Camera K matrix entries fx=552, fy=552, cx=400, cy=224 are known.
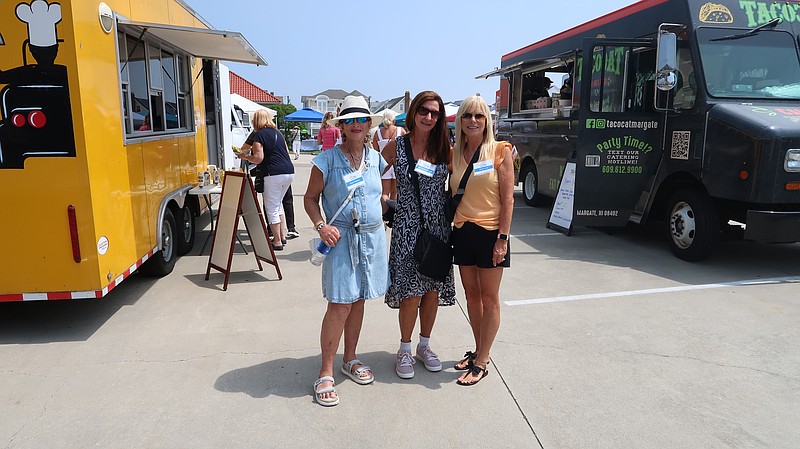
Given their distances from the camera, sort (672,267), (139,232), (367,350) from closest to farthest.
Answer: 1. (367,350)
2. (139,232)
3. (672,267)

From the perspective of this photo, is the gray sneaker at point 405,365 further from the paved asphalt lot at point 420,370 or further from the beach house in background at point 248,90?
the beach house in background at point 248,90

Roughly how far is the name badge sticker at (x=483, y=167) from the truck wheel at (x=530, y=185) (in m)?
6.90

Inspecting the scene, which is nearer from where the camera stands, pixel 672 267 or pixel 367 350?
pixel 367 350

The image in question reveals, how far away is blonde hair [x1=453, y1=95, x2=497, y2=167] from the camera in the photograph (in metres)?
3.23

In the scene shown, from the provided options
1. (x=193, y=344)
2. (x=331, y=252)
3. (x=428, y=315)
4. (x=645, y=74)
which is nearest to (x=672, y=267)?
(x=645, y=74)

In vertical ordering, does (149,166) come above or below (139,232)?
above

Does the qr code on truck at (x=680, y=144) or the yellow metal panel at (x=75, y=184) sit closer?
the yellow metal panel at (x=75, y=184)

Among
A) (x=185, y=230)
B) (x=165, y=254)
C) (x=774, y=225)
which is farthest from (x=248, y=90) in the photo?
(x=774, y=225)

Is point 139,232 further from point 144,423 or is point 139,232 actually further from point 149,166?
point 144,423

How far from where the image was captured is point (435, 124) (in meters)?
3.30

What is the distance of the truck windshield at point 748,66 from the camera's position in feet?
19.8

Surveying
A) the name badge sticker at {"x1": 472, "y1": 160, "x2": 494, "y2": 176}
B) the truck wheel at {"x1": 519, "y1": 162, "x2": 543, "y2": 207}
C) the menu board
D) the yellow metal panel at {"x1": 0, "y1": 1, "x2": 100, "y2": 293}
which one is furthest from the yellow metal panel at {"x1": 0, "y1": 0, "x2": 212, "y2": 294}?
the truck wheel at {"x1": 519, "y1": 162, "x2": 543, "y2": 207}

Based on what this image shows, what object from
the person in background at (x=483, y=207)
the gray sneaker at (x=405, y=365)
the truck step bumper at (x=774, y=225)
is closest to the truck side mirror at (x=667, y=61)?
the truck step bumper at (x=774, y=225)

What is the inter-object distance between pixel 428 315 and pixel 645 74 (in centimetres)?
506
